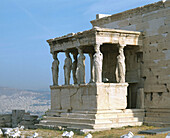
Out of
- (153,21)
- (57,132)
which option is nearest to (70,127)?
(57,132)

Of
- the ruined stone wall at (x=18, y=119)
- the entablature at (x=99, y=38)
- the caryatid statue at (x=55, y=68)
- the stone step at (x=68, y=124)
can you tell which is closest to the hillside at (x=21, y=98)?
the ruined stone wall at (x=18, y=119)

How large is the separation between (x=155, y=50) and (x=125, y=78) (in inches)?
90.9

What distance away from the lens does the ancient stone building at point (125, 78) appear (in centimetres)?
1920

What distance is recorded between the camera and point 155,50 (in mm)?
19734

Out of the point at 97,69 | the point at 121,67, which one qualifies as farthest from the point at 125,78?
the point at 97,69

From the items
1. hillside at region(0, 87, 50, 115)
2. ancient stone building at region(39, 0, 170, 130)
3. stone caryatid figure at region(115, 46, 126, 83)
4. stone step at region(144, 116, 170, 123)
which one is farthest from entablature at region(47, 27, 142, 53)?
hillside at region(0, 87, 50, 115)

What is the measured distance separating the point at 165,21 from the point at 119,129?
193 inches

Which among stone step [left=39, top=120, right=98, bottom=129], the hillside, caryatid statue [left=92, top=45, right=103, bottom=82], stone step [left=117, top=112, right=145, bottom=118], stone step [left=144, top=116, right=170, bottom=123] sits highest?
caryatid statue [left=92, top=45, right=103, bottom=82]

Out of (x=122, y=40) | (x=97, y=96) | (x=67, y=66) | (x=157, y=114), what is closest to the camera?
(x=97, y=96)

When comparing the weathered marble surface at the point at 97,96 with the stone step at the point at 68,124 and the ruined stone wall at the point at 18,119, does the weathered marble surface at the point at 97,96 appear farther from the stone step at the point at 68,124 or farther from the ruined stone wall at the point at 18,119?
the ruined stone wall at the point at 18,119

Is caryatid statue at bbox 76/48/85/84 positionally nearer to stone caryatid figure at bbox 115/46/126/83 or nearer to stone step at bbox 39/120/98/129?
stone caryatid figure at bbox 115/46/126/83

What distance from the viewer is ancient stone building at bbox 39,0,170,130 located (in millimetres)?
19203

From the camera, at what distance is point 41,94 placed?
7338 cm

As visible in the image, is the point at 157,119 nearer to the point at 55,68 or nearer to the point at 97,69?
the point at 97,69
